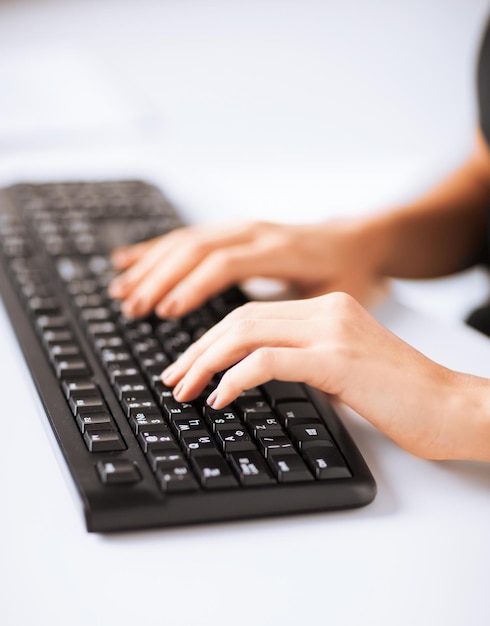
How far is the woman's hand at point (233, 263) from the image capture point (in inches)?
28.6

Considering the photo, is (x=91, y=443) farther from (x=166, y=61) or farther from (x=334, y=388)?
(x=166, y=61)

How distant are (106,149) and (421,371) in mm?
623

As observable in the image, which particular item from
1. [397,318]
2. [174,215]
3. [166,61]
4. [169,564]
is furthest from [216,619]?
[166,61]

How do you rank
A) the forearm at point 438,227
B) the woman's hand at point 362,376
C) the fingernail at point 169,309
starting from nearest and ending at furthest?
the woman's hand at point 362,376 → the fingernail at point 169,309 → the forearm at point 438,227

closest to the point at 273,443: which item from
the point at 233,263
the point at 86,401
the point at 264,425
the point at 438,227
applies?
the point at 264,425

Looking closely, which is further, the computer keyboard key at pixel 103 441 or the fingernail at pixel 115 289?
the fingernail at pixel 115 289

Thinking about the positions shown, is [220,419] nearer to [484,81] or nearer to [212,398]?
[212,398]

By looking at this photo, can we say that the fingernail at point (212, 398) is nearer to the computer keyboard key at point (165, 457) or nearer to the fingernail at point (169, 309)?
the computer keyboard key at point (165, 457)

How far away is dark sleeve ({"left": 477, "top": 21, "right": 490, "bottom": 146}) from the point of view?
940 millimetres

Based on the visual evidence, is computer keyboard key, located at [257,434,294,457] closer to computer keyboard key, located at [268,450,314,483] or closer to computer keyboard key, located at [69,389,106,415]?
computer keyboard key, located at [268,450,314,483]

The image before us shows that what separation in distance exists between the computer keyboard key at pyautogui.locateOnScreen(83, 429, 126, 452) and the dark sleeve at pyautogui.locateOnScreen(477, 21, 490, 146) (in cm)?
61

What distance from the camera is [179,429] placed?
0.54 m

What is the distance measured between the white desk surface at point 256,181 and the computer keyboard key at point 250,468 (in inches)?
0.9

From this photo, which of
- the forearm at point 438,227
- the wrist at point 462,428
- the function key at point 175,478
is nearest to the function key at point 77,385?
the function key at point 175,478
